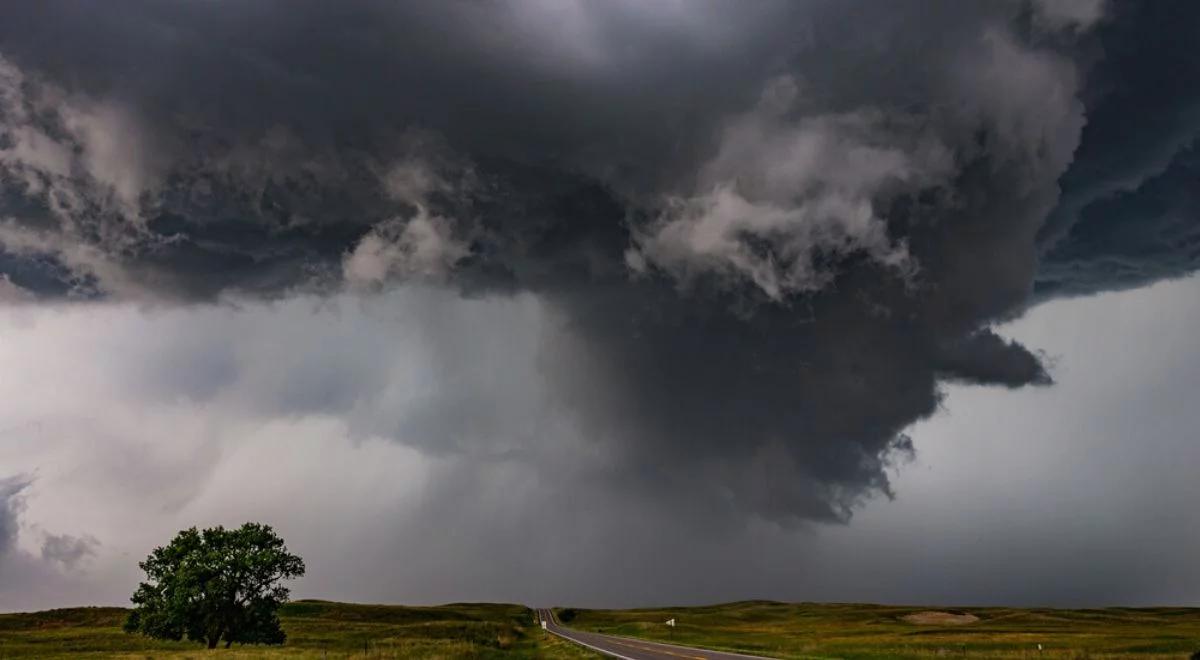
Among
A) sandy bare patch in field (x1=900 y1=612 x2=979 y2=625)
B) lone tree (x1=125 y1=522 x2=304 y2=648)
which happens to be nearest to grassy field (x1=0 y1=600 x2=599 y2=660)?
lone tree (x1=125 y1=522 x2=304 y2=648)

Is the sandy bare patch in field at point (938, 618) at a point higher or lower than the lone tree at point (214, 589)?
lower

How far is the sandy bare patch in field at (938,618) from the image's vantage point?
5802 inches

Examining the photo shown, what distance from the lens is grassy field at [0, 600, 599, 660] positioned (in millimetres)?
53250

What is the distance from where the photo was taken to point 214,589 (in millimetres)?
61625

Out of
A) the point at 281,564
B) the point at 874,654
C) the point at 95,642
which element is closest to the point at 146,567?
the point at 281,564

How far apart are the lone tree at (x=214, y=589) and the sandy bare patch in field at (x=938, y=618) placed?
123 metres

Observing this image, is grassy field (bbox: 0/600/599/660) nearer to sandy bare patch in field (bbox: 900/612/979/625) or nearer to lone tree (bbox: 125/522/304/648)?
lone tree (bbox: 125/522/304/648)

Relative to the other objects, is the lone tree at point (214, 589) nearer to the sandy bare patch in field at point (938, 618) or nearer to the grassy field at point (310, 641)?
the grassy field at point (310, 641)

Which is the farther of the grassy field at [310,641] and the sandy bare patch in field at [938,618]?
the sandy bare patch in field at [938,618]

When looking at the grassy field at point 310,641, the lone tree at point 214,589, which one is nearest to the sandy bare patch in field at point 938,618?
the grassy field at point 310,641

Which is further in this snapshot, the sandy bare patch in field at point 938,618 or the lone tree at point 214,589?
the sandy bare patch in field at point 938,618

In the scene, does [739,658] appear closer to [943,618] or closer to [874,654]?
[874,654]

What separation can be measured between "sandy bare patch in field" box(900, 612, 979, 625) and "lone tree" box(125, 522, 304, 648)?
123459mm

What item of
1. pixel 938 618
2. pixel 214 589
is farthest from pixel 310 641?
pixel 938 618
